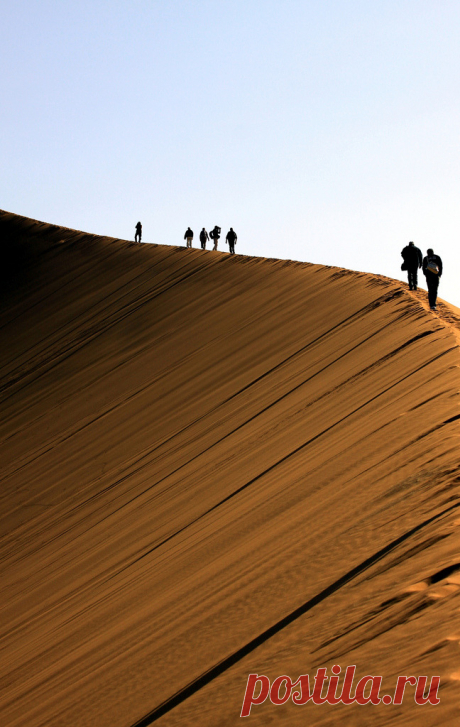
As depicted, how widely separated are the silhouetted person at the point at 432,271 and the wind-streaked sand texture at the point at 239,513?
0.26 m

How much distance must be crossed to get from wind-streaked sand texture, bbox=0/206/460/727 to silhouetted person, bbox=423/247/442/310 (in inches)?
10.3

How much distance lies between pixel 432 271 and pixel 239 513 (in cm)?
560

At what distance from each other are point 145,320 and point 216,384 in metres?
5.90

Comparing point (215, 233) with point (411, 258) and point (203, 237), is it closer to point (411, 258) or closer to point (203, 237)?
point (203, 237)

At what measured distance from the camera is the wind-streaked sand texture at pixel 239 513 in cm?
345

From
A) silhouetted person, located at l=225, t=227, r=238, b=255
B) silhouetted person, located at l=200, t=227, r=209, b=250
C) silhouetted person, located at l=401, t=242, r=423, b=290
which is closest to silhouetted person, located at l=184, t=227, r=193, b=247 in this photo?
silhouetted person, located at l=200, t=227, r=209, b=250

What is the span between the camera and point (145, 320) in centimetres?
1630

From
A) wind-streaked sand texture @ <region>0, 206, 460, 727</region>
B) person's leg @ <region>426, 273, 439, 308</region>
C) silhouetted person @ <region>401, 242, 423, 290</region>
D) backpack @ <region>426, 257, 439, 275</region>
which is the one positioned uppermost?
silhouetted person @ <region>401, 242, 423, 290</region>

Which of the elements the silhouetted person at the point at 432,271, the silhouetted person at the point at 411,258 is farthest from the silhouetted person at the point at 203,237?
the silhouetted person at the point at 432,271

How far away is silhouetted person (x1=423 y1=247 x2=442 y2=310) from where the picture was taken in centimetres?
1013

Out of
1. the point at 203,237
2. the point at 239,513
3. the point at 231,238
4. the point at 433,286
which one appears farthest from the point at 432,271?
the point at 203,237

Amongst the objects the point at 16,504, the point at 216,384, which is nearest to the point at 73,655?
the point at 16,504

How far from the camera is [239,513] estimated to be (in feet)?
19.4

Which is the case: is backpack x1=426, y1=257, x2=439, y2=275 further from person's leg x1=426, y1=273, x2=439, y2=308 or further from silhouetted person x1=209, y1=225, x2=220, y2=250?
silhouetted person x1=209, y1=225, x2=220, y2=250
